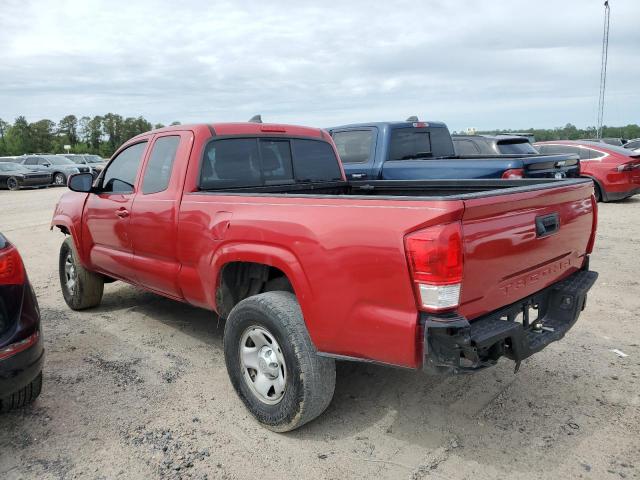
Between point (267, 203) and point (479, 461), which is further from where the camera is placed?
point (267, 203)

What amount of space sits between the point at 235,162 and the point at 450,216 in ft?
7.49

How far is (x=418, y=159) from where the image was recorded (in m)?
8.43

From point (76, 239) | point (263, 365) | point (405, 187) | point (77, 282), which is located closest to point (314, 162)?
point (405, 187)

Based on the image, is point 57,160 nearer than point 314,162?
No

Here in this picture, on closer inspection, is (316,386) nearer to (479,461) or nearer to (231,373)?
(231,373)

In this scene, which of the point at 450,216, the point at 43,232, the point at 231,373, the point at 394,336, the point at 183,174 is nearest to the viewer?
the point at 450,216

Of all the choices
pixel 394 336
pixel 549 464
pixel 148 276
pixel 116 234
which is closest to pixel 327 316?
pixel 394 336

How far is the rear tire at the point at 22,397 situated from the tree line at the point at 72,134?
235ft

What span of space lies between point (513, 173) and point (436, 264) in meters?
5.46

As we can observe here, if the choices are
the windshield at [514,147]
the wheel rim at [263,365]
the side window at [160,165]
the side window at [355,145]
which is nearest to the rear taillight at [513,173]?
the side window at [355,145]

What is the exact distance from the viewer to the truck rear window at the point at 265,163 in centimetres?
412

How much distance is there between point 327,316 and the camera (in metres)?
2.85

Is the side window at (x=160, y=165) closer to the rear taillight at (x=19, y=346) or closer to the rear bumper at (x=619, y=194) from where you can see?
the rear taillight at (x=19, y=346)

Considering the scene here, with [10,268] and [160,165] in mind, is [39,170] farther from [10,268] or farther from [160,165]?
[10,268]
